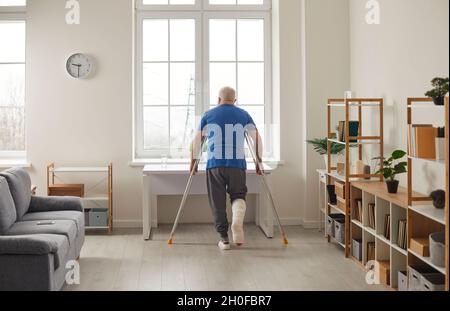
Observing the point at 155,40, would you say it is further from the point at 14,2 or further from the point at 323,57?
the point at 323,57

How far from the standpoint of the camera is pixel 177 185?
6.79 m

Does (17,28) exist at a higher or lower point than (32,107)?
higher

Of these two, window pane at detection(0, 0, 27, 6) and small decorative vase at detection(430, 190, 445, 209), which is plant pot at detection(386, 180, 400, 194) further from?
window pane at detection(0, 0, 27, 6)

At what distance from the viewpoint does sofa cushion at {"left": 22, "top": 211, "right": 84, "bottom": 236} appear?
5.44 m

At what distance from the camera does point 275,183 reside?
7379 mm

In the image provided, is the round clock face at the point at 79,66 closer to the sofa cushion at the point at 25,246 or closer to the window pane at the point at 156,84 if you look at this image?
the window pane at the point at 156,84

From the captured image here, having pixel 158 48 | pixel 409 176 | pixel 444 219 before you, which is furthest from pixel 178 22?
pixel 444 219

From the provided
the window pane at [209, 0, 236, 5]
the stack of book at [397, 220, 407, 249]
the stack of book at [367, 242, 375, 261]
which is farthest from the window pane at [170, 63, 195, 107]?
the stack of book at [397, 220, 407, 249]

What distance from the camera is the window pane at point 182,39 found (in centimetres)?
748

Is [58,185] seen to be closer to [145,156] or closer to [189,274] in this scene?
[145,156]

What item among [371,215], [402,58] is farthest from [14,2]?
[371,215]

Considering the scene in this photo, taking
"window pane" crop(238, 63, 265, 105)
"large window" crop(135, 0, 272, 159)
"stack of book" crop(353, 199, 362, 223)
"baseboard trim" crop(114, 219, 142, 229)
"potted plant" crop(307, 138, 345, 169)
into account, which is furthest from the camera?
"window pane" crop(238, 63, 265, 105)

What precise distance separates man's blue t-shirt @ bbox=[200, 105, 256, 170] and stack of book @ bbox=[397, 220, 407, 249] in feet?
6.14
